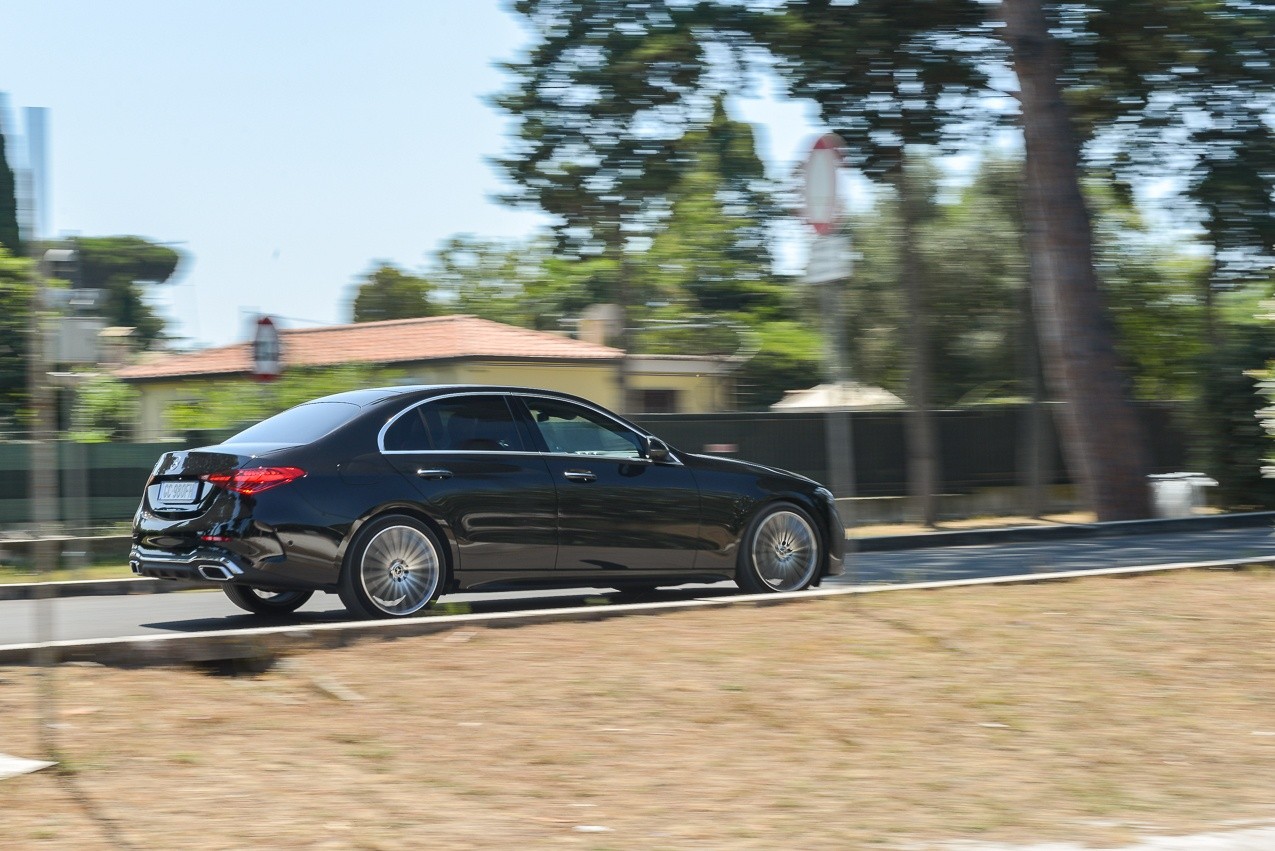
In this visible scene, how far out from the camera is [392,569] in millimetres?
9492

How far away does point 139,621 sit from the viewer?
10906 mm

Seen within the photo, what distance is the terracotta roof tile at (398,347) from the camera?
121 feet

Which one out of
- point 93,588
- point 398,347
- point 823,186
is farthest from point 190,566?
point 398,347

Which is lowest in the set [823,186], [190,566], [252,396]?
[190,566]

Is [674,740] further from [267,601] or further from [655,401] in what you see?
[655,401]

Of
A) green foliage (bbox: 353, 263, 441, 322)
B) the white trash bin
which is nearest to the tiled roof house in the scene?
the white trash bin

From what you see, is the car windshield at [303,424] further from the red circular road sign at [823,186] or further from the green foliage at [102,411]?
the green foliage at [102,411]

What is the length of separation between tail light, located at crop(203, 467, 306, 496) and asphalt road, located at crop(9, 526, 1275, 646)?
114cm

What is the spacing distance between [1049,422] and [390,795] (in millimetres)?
25930

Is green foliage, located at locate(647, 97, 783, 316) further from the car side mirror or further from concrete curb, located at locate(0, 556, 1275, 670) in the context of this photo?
concrete curb, located at locate(0, 556, 1275, 670)

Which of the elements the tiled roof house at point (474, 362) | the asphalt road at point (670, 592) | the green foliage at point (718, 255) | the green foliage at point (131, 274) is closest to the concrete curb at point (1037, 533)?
the asphalt road at point (670, 592)

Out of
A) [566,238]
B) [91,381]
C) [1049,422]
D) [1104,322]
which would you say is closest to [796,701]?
[1104,322]

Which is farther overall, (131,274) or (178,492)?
(131,274)

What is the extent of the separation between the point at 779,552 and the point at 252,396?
12363 millimetres
